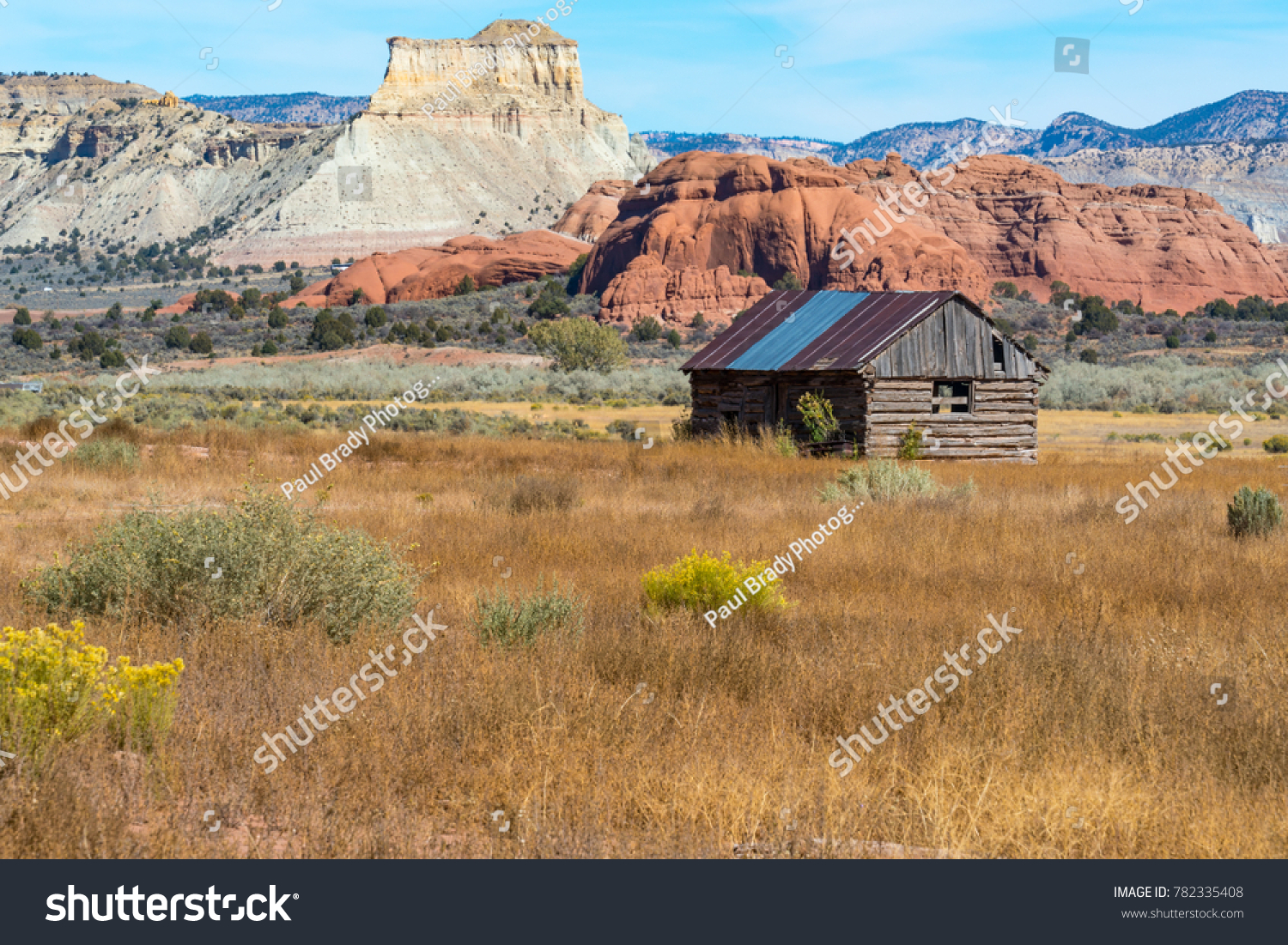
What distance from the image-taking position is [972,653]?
6559 millimetres

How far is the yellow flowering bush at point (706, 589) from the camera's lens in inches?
314

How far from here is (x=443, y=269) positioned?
114 m

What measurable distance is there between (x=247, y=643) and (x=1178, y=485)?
1622 centimetres

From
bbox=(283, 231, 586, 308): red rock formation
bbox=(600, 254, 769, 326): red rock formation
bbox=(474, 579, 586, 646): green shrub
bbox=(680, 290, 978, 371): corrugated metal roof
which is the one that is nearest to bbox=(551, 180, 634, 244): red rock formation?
bbox=(283, 231, 586, 308): red rock formation

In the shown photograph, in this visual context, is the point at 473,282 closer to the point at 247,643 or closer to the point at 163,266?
the point at 163,266

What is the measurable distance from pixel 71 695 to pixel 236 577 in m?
2.20

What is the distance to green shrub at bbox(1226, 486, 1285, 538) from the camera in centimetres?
1223

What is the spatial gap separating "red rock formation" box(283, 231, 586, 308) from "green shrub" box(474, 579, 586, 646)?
104420mm

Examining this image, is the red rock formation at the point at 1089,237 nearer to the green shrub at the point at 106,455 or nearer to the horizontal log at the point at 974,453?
the horizontal log at the point at 974,453

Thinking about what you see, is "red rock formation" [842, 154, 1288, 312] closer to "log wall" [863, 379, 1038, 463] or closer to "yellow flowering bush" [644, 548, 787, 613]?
"log wall" [863, 379, 1038, 463]

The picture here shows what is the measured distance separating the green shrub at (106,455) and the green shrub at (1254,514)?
1515cm

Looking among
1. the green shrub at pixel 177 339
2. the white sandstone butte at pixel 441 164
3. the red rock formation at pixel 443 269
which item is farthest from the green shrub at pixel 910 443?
the white sandstone butte at pixel 441 164

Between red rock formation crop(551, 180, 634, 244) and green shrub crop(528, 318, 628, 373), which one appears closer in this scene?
green shrub crop(528, 318, 628, 373)
